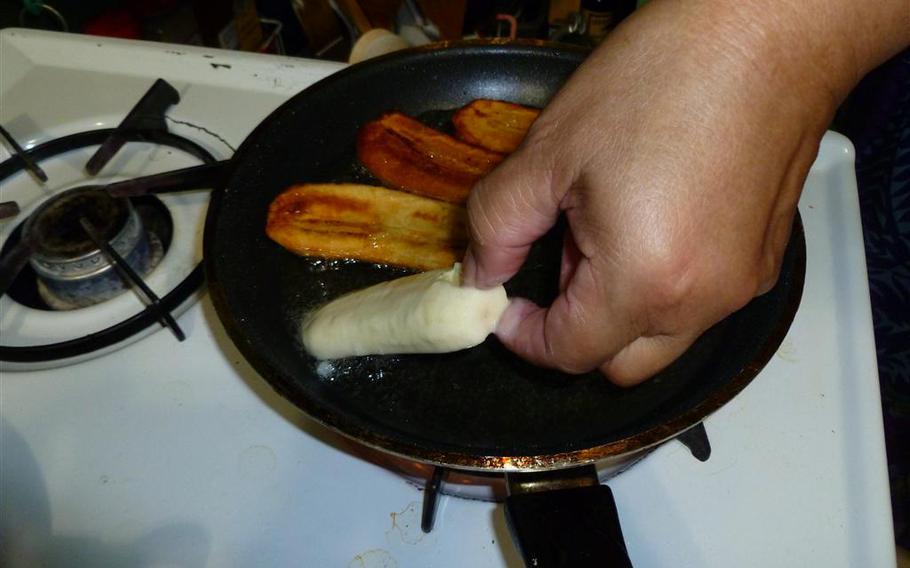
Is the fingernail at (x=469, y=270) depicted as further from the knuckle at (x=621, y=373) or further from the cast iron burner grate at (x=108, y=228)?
the cast iron burner grate at (x=108, y=228)

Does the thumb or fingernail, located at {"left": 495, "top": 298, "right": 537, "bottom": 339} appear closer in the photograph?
the thumb

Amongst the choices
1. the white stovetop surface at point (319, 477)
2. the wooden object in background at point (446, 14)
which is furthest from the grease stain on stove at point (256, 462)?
the wooden object in background at point (446, 14)

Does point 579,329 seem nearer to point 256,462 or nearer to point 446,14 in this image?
point 256,462

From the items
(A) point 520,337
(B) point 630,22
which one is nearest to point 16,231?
(A) point 520,337

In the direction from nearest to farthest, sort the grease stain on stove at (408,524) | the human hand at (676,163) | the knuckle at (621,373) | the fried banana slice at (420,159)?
the human hand at (676,163), the knuckle at (621,373), the grease stain on stove at (408,524), the fried banana slice at (420,159)

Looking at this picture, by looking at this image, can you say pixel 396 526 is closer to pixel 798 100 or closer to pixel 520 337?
pixel 520 337

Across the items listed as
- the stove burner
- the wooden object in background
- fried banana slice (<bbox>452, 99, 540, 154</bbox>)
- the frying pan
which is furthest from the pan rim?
the wooden object in background

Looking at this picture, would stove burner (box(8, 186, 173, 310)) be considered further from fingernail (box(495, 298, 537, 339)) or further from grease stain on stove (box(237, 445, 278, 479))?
fingernail (box(495, 298, 537, 339))

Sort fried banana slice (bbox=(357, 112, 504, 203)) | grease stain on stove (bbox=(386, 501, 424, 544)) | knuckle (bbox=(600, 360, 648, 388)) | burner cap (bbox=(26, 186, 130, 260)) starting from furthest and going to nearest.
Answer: fried banana slice (bbox=(357, 112, 504, 203)) → burner cap (bbox=(26, 186, 130, 260)) → grease stain on stove (bbox=(386, 501, 424, 544)) → knuckle (bbox=(600, 360, 648, 388))
